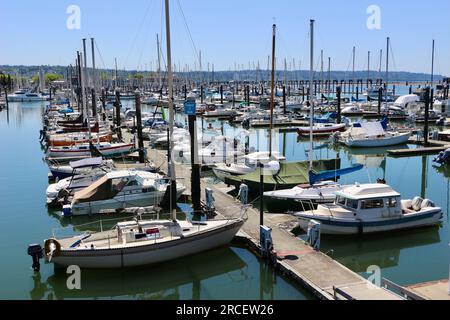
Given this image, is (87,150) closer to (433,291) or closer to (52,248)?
(52,248)

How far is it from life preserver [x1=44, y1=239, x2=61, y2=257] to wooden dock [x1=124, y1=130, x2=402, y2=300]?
7201 millimetres

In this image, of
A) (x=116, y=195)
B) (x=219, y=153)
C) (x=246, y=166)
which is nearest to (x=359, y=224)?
(x=246, y=166)

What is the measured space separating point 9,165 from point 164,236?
26320mm

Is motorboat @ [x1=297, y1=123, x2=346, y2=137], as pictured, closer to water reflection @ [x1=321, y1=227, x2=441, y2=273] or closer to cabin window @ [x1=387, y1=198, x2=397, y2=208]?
water reflection @ [x1=321, y1=227, x2=441, y2=273]

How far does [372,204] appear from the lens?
19781 mm

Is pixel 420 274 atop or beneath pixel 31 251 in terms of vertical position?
beneath

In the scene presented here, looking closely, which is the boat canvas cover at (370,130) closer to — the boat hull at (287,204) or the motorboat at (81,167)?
the boat hull at (287,204)

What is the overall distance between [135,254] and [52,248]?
287 centimetres

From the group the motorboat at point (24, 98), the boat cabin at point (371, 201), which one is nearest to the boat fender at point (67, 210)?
the boat cabin at point (371, 201)

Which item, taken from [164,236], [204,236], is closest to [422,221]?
[204,236]

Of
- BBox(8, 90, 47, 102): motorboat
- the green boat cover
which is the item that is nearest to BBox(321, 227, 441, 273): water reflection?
the green boat cover

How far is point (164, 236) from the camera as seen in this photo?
1745 centimetres
